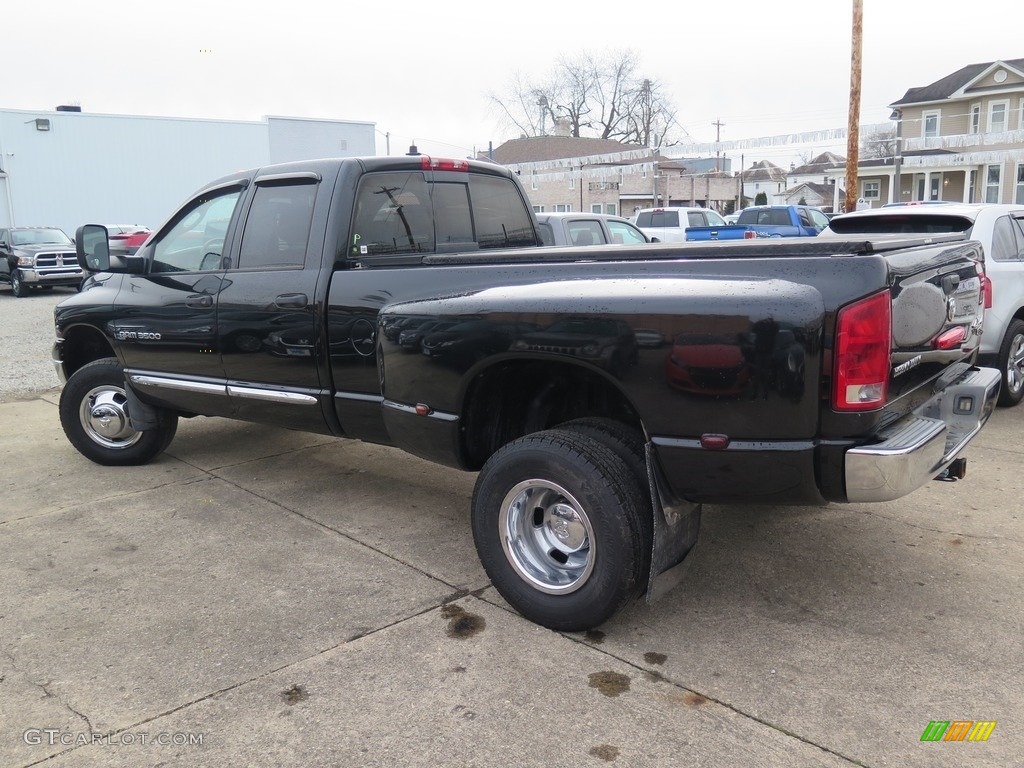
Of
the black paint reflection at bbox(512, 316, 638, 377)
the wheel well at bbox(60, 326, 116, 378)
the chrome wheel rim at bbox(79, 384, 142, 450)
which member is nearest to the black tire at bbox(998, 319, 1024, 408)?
the black paint reflection at bbox(512, 316, 638, 377)

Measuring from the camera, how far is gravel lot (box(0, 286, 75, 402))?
9.15 metres

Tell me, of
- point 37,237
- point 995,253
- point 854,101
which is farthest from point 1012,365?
point 37,237

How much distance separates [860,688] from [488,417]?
1.87 m

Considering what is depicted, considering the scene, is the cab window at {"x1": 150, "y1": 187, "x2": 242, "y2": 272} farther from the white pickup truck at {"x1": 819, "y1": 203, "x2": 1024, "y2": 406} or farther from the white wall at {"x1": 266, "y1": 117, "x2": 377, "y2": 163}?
the white wall at {"x1": 266, "y1": 117, "x2": 377, "y2": 163}

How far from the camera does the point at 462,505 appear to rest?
5.05 metres

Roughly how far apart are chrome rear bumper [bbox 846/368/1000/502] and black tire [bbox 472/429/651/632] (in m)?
0.80

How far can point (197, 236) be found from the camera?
521 cm

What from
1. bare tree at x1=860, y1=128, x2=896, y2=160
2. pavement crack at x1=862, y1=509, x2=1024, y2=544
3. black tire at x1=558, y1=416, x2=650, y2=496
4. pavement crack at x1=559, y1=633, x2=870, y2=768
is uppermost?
bare tree at x1=860, y1=128, x2=896, y2=160

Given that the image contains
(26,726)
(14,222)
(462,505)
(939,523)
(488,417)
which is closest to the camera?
(26,726)

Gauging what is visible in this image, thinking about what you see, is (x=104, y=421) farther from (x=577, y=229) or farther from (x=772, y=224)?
(x=772, y=224)

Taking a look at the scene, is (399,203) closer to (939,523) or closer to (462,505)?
(462,505)

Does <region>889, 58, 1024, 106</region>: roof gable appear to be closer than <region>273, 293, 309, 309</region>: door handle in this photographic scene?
No

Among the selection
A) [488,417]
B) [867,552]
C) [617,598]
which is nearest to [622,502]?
[617,598]

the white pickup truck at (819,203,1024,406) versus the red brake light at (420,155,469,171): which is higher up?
the red brake light at (420,155,469,171)
